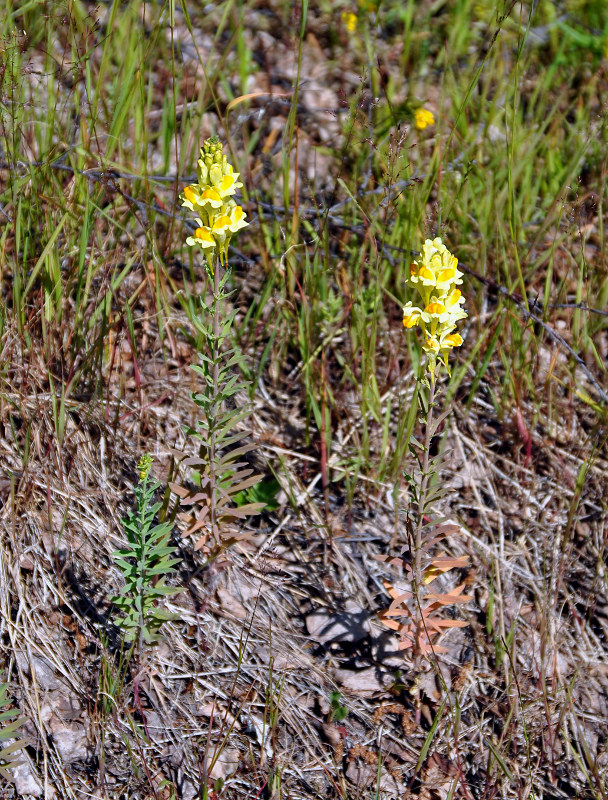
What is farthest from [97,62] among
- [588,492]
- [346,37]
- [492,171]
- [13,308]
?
[588,492]

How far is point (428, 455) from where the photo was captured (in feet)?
7.39

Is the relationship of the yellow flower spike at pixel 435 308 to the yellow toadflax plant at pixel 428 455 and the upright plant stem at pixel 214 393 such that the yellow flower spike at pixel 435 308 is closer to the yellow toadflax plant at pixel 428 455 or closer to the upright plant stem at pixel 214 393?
the yellow toadflax plant at pixel 428 455

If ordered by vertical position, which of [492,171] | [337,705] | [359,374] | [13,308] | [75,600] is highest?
[492,171]

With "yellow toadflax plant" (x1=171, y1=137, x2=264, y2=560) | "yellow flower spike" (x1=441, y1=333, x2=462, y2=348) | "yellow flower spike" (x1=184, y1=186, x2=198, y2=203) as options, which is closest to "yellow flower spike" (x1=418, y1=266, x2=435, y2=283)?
"yellow flower spike" (x1=441, y1=333, x2=462, y2=348)

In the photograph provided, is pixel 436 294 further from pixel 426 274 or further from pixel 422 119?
pixel 422 119

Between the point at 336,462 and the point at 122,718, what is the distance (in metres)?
1.20

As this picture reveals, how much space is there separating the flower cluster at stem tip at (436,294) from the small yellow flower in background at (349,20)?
9.43ft

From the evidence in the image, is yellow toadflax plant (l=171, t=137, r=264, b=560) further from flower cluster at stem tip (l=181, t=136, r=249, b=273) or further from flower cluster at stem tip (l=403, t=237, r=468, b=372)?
flower cluster at stem tip (l=403, t=237, r=468, b=372)

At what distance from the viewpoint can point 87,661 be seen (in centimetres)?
232

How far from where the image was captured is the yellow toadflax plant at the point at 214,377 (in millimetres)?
2041

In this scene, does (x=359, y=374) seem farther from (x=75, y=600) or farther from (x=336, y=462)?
(x=75, y=600)

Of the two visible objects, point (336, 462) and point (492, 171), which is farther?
point (492, 171)

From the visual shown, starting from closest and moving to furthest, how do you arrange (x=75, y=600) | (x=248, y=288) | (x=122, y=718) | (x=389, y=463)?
(x=122, y=718)
(x=75, y=600)
(x=389, y=463)
(x=248, y=288)

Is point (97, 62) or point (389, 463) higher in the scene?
point (97, 62)
